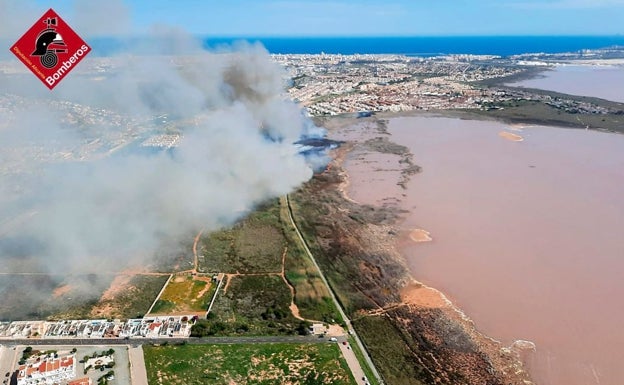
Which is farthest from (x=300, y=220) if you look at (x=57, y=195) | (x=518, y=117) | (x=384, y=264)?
(x=518, y=117)

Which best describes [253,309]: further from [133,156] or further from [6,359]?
[133,156]

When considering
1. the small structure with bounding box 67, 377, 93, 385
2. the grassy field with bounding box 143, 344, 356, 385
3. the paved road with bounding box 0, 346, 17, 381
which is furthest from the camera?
the paved road with bounding box 0, 346, 17, 381

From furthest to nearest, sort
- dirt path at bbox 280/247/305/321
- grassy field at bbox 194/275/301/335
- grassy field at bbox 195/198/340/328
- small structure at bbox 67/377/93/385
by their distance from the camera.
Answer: dirt path at bbox 280/247/305/321 < grassy field at bbox 195/198/340/328 < grassy field at bbox 194/275/301/335 < small structure at bbox 67/377/93/385

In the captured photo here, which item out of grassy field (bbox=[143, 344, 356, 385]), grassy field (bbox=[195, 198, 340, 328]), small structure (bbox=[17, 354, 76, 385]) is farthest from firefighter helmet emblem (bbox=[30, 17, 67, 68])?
grassy field (bbox=[143, 344, 356, 385])

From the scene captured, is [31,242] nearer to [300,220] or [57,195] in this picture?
[57,195]

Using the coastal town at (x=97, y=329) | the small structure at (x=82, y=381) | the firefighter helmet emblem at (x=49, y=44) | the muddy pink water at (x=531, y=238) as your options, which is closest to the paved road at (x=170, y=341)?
the coastal town at (x=97, y=329)

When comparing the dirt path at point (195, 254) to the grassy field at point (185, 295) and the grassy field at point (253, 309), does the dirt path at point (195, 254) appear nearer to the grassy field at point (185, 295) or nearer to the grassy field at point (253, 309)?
the grassy field at point (185, 295)

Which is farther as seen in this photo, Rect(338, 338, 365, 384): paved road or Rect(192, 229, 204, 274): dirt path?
Rect(192, 229, 204, 274): dirt path

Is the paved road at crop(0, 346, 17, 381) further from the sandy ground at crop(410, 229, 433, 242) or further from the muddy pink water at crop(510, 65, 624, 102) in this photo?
the muddy pink water at crop(510, 65, 624, 102)
